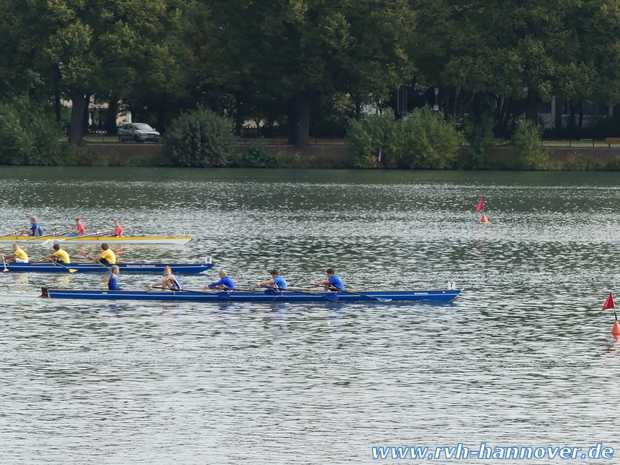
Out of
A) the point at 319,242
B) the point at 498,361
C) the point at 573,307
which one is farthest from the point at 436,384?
the point at 319,242

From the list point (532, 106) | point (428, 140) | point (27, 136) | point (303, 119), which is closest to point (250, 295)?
point (428, 140)

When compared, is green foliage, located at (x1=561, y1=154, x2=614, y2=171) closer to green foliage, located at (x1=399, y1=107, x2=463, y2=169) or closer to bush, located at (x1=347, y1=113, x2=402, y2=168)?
green foliage, located at (x1=399, y1=107, x2=463, y2=169)

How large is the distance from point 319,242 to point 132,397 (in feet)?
116

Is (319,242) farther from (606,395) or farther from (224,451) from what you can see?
(224,451)

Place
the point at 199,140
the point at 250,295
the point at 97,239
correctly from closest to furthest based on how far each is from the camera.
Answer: the point at 250,295, the point at 97,239, the point at 199,140

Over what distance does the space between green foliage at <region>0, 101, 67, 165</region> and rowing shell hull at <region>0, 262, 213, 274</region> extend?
71.4 meters

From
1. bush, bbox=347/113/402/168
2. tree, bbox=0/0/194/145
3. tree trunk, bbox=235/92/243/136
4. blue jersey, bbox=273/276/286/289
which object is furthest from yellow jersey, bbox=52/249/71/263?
tree trunk, bbox=235/92/243/136

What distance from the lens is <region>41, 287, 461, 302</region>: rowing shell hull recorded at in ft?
149

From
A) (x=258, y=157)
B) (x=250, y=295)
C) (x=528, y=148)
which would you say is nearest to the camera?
(x=250, y=295)

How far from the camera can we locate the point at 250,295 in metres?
45.3

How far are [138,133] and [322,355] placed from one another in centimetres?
9979

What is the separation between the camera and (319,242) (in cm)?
6631

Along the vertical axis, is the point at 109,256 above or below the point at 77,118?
below

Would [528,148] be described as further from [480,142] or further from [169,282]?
[169,282]
